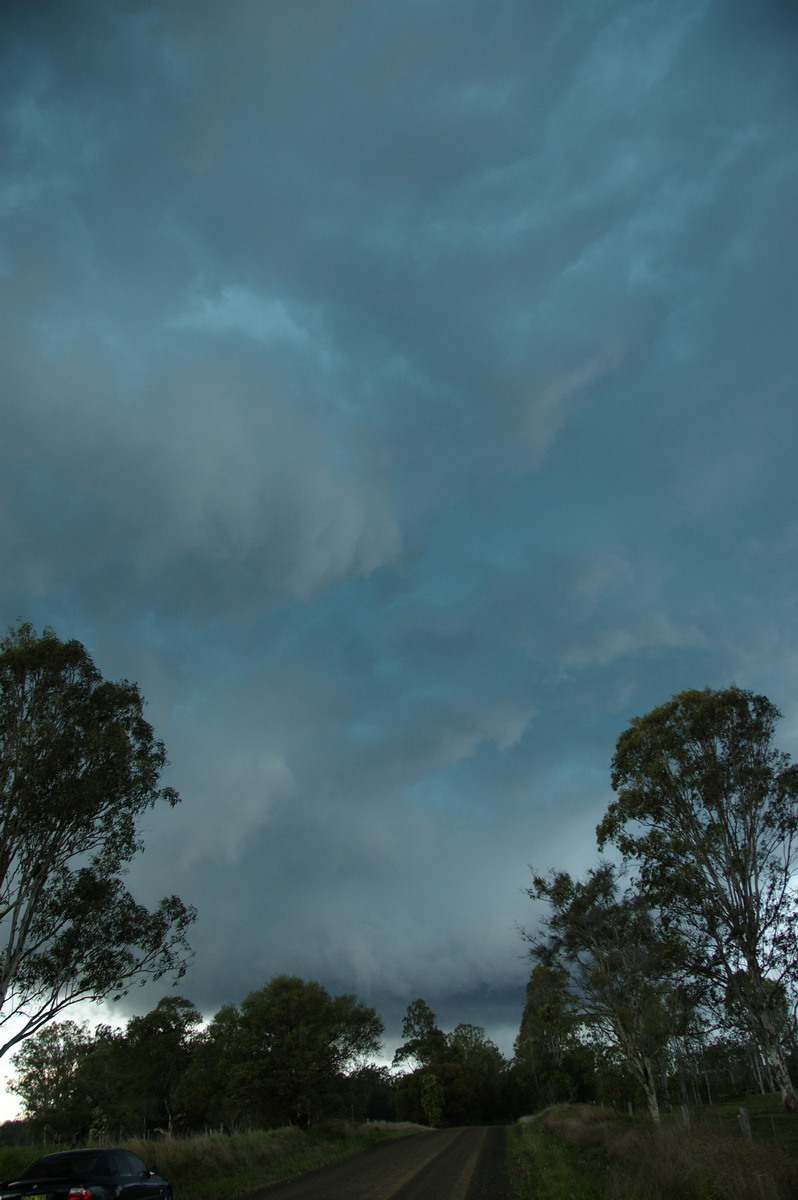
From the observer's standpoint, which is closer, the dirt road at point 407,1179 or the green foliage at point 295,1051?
the dirt road at point 407,1179

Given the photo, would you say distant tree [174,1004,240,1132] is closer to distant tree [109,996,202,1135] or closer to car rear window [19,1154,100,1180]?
distant tree [109,996,202,1135]

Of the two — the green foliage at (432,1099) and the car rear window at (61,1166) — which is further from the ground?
the car rear window at (61,1166)

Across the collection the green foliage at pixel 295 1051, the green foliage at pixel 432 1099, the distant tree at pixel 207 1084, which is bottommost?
the green foliage at pixel 432 1099

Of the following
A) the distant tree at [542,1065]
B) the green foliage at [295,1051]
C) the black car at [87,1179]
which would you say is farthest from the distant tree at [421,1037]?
the black car at [87,1179]

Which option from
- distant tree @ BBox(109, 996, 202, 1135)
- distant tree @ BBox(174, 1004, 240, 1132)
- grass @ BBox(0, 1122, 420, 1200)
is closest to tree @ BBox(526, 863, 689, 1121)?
grass @ BBox(0, 1122, 420, 1200)

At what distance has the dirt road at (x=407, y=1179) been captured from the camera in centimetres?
1546

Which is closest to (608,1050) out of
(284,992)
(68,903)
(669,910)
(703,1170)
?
(669,910)

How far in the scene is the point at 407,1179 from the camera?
18.9m

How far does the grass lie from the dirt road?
1.21m

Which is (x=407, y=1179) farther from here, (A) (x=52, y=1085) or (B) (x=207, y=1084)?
(A) (x=52, y=1085)

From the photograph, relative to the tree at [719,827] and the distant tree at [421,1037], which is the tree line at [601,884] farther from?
the distant tree at [421,1037]

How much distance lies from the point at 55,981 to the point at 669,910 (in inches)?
853

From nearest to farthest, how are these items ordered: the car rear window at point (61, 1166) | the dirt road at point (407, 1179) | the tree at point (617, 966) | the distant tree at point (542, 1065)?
the car rear window at point (61, 1166) → the dirt road at point (407, 1179) → the tree at point (617, 966) → the distant tree at point (542, 1065)

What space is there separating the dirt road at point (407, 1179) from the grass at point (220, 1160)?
1.21 m
